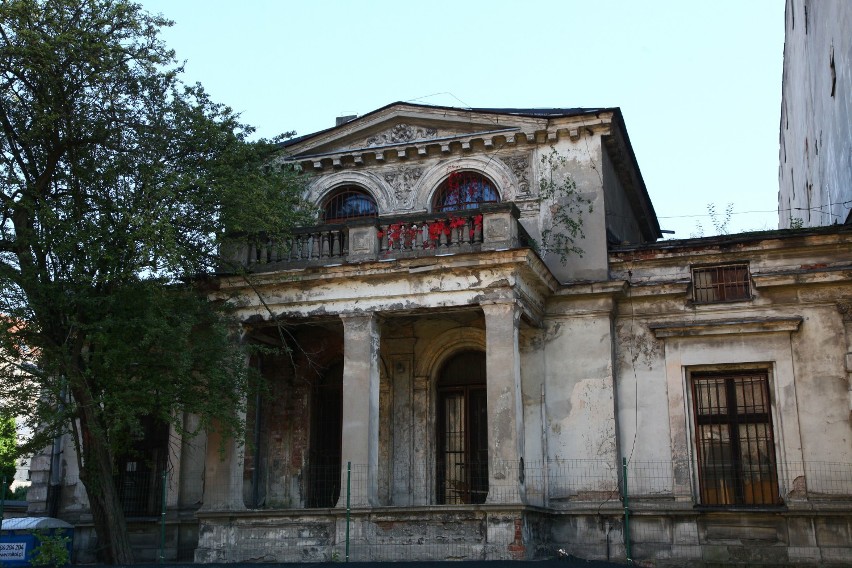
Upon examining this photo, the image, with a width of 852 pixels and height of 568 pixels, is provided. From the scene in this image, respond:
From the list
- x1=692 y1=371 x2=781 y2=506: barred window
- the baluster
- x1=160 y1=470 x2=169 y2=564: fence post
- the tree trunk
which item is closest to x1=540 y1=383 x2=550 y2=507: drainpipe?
x1=692 y1=371 x2=781 y2=506: barred window

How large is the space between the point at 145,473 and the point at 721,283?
42.2 ft

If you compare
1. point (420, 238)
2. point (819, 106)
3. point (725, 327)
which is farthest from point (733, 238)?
point (819, 106)

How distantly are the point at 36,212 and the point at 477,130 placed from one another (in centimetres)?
920

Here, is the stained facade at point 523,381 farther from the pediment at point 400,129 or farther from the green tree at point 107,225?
the green tree at point 107,225

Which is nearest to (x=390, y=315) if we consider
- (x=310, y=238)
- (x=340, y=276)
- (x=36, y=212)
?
(x=340, y=276)

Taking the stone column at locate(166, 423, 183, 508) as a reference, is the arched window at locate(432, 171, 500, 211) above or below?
above

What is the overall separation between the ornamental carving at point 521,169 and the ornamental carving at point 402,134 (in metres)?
1.86

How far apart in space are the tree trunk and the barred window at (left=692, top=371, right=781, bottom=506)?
1056 cm

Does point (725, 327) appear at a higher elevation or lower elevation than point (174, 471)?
higher

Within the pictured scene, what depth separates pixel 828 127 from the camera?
2205cm

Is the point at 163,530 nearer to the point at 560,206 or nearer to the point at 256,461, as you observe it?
the point at 256,461

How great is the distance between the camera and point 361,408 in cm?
1695

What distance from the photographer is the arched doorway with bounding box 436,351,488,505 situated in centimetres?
1894

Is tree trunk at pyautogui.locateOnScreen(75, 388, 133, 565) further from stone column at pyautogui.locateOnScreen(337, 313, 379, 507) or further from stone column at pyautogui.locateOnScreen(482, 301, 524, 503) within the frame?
stone column at pyautogui.locateOnScreen(482, 301, 524, 503)
